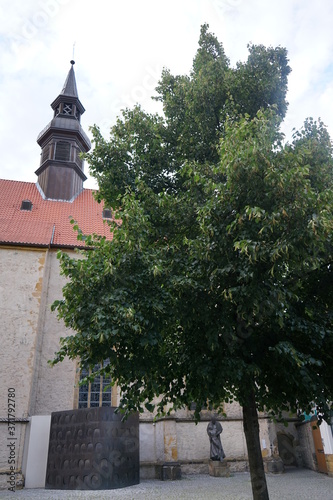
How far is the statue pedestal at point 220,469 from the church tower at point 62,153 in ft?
46.3

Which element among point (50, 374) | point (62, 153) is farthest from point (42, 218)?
point (50, 374)

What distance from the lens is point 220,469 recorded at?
1338cm

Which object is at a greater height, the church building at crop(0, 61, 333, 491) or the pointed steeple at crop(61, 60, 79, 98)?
the pointed steeple at crop(61, 60, 79, 98)

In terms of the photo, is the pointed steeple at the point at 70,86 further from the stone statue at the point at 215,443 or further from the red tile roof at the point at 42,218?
the stone statue at the point at 215,443

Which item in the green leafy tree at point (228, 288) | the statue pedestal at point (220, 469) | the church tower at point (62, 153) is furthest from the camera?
the church tower at point (62, 153)

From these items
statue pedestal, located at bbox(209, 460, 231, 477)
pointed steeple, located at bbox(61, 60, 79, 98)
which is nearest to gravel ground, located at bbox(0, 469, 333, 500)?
statue pedestal, located at bbox(209, 460, 231, 477)

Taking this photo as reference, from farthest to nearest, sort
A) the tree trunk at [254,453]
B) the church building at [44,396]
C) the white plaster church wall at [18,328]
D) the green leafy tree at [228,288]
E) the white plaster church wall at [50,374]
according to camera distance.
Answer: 1. the white plaster church wall at [50,374]
2. the white plaster church wall at [18,328]
3. the church building at [44,396]
4. the tree trunk at [254,453]
5. the green leafy tree at [228,288]

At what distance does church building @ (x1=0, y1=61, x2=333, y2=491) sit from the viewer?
41.2ft

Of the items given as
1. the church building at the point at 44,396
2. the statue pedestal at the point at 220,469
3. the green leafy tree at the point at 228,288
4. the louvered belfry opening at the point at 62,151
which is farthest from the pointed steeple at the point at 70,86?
the statue pedestal at the point at 220,469

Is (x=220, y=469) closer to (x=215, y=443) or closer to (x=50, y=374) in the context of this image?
(x=215, y=443)

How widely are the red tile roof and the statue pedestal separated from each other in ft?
31.1

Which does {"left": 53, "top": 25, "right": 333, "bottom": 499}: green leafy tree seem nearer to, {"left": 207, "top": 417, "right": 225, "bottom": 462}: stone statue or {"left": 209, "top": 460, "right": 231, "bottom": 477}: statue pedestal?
{"left": 207, "top": 417, "right": 225, "bottom": 462}: stone statue

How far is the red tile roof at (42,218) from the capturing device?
16.4 meters

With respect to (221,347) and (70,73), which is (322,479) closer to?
(221,347)
